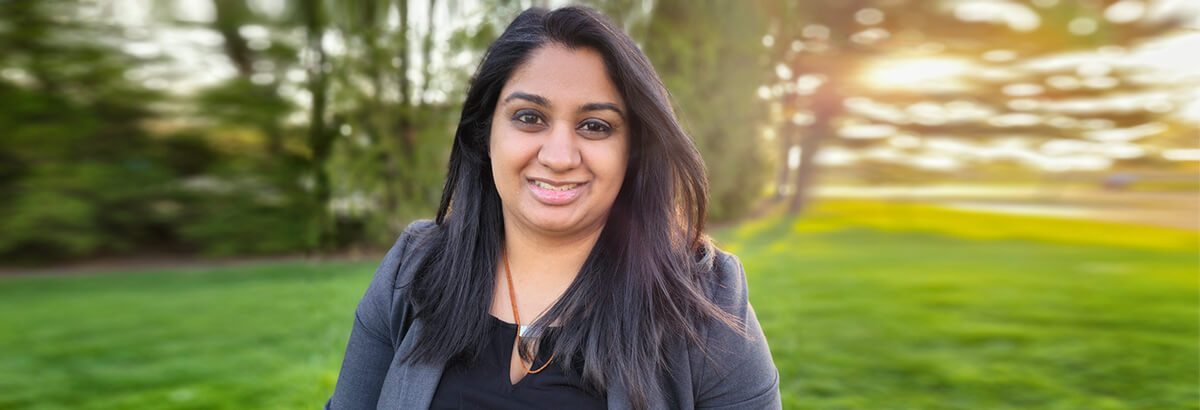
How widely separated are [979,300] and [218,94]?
24.6 ft

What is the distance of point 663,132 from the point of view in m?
1.42

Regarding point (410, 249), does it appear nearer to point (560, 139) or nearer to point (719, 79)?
point (560, 139)

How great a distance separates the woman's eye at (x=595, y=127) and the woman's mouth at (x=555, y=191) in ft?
0.35

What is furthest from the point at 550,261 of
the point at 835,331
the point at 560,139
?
the point at 835,331

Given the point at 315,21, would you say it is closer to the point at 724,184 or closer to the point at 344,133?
the point at 344,133

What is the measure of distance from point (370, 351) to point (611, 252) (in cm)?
57

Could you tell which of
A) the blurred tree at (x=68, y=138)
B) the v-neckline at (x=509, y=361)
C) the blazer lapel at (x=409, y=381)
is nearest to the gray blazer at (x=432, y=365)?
the blazer lapel at (x=409, y=381)

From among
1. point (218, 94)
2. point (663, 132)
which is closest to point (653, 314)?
point (663, 132)

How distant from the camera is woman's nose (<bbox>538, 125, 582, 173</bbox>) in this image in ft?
4.49

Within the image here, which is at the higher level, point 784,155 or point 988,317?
point 784,155

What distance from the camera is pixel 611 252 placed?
1.55 metres

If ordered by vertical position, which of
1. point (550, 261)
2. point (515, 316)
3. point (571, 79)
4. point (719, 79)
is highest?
point (719, 79)

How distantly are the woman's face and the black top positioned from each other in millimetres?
272

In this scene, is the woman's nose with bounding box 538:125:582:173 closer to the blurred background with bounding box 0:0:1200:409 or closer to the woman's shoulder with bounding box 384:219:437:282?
the woman's shoulder with bounding box 384:219:437:282
